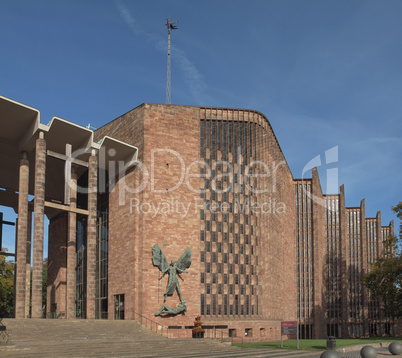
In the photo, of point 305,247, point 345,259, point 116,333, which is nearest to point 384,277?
point 305,247

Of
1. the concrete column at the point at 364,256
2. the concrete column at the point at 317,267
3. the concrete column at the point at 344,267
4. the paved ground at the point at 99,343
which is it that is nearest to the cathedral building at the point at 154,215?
the paved ground at the point at 99,343

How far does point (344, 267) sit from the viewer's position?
74.2 m

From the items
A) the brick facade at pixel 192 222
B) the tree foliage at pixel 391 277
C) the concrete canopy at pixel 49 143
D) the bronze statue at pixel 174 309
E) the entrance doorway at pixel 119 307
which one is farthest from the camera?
the tree foliage at pixel 391 277

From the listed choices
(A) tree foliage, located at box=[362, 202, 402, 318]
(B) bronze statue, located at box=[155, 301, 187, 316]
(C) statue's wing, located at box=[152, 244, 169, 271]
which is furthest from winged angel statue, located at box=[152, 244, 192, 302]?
(A) tree foliage, located at box=[362, 202, 402, 318]

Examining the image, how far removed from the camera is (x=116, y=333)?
29562 millimetres

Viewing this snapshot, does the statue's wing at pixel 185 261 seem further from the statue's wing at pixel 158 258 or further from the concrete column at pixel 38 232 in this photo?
the concrete column at pixel 38 232

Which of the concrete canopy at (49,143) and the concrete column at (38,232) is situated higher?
the concrete canopy at (49,143)

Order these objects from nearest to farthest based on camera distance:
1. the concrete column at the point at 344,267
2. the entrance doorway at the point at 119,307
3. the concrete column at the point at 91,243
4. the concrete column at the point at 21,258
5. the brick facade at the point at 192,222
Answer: the concrete column at the point at 21,258
the concrete column at the point at 91,243
the brick facade at the point at 192,222
the entrance doorway at the point at 119,307
the concrete column at the point at 344,267

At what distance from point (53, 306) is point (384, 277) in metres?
31.8

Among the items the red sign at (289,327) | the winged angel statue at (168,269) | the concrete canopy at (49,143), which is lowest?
the red sign at (289,327)

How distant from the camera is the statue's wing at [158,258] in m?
35.6

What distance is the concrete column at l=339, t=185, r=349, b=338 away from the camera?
237 ft

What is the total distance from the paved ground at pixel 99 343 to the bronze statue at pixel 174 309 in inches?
110

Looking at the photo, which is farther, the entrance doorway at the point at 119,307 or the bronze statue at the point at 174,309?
the entrance doorway at the point at 119,307
